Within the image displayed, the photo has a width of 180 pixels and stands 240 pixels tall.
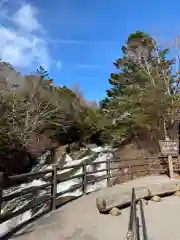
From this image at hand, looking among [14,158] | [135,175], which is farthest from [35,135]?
[135,175]

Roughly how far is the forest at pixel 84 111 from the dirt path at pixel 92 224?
12245 millimetres

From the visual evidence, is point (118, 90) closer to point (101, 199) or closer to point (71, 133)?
point (71, 133)

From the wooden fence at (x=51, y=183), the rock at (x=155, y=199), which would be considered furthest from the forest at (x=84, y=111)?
the rock at (x=155, y=199)

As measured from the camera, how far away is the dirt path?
415cm

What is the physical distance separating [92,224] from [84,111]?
24.6 metres

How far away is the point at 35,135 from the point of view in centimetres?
2234

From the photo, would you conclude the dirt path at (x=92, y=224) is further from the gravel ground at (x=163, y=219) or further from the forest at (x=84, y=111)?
the forest at (x=84, y=111)

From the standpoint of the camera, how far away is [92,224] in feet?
15.8

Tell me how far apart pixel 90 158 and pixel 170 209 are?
1430 centimetres

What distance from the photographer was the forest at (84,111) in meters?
18.5

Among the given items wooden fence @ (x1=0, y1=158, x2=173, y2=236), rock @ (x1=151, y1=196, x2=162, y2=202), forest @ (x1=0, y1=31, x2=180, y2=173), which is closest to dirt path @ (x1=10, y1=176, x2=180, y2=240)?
wooden fence @ (x1=0, y1=158, x2=173, y2=236)

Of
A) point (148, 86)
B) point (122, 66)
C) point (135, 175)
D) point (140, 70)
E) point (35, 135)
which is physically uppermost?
point (122, 66)

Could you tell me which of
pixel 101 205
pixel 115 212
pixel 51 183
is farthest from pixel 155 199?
pixel 51 183

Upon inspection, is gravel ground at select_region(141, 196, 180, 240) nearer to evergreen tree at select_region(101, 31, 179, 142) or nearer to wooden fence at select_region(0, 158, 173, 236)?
wooden fence at select_region(0, 158, 173, 236)
